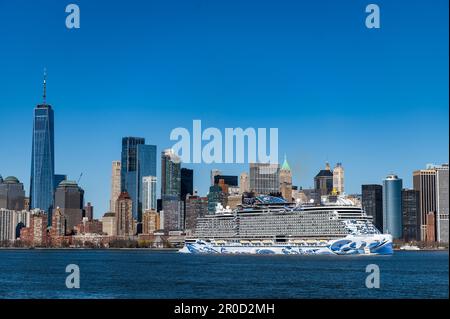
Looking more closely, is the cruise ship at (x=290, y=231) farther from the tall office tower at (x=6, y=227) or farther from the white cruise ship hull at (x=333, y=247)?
the tall office tower at (x=6, y=227)

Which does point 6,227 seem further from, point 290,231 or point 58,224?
point 290,231

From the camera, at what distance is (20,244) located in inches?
7101

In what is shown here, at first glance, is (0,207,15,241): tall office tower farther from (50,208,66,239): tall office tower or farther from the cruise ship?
the cruise ship

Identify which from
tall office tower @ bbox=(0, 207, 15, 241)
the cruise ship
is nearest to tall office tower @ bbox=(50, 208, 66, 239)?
tall office tower @ bbox=(0, 207, 15, 241)

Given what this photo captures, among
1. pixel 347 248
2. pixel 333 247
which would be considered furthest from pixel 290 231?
pixel 347 248

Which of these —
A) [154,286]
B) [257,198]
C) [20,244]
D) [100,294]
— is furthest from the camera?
[20,244]

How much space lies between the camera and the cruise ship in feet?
273

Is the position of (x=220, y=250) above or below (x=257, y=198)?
below

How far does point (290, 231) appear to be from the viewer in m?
89.9
